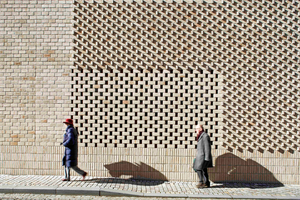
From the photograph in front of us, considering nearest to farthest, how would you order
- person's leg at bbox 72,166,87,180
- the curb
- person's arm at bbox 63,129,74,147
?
the curb, person's arm at bbox 63,129,74,147, person's leg at bbox 72,166,87,180

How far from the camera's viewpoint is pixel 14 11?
25.1ft

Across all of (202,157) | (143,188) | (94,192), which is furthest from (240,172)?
(94,192)

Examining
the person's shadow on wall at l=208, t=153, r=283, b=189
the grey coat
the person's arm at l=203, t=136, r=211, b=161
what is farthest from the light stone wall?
the person's arm at l=203, t=136, r=211, b=161

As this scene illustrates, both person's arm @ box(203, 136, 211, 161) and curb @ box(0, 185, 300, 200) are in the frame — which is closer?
curb @ box(0, 185, 300, 200)

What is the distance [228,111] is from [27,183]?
5809mm

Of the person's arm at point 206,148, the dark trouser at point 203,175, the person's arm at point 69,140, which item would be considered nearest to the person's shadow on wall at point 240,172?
the dark trouser at point 203,175

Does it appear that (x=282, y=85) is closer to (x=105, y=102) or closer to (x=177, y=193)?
(x=177, y=193)

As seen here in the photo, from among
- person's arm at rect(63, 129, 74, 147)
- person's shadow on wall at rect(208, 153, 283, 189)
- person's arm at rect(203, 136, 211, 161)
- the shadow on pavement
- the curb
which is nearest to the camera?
the curb

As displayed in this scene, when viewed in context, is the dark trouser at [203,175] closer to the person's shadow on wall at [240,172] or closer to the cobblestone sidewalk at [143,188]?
the cobblestone sidewalk at [143,188]

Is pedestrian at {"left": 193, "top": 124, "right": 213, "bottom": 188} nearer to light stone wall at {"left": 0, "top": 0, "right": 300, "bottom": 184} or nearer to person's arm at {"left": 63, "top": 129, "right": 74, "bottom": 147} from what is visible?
light stone wall at {"left": 0, "top": 0, "right": 300, "bottom": 184}

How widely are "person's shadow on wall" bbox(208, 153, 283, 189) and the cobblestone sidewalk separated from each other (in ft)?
0.64

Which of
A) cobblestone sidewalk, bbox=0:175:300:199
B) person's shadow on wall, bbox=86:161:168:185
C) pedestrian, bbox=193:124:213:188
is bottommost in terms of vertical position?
cobblestone sidewalk, bbox=0:175:300:199

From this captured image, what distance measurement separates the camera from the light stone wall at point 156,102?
24.0 ft

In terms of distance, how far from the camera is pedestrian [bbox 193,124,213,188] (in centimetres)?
659
